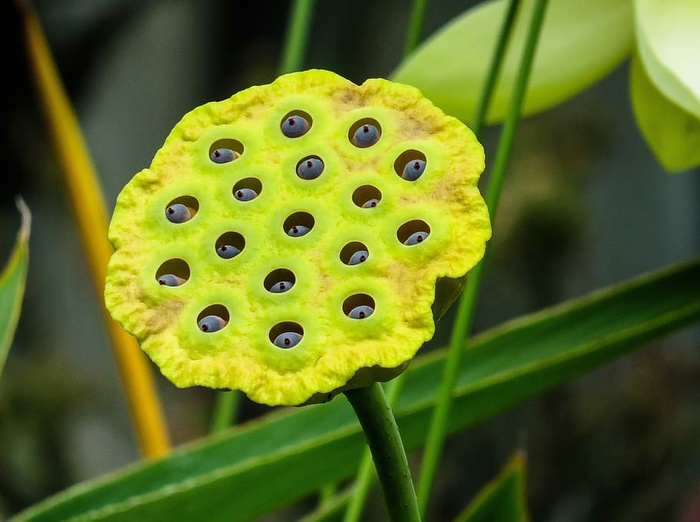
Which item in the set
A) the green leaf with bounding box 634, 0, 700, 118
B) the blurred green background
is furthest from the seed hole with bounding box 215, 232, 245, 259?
the blurred green background

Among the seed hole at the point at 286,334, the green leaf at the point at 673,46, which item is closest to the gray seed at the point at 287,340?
the seed hole at the point at 286,334

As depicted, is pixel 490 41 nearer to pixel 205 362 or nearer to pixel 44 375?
pixel 205 362

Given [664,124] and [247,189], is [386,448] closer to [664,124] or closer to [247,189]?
[247,189]

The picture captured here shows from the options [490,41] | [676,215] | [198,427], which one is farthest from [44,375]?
[490,41]

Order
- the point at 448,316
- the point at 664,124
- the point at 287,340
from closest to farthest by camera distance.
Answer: the point at 287,340
the point at 664,124
the point at 448,316

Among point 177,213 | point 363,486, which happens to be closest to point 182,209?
point 177,213

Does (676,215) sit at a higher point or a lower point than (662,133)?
lower
